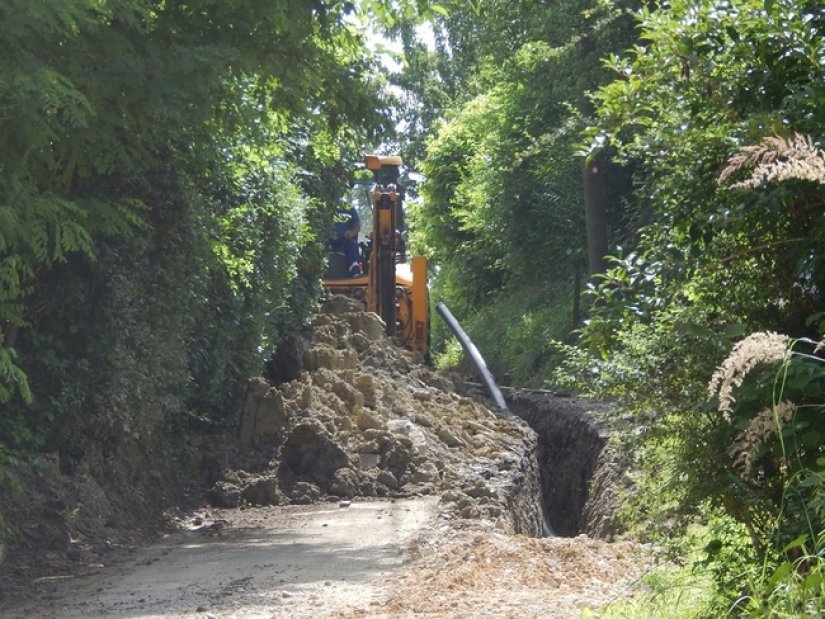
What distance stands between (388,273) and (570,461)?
578cm

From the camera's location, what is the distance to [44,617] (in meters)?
9.27

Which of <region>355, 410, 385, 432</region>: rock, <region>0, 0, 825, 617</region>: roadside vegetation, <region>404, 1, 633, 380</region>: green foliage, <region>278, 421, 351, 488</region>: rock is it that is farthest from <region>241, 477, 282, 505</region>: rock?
<region>404, 1, 633, 380</region>: green foliage

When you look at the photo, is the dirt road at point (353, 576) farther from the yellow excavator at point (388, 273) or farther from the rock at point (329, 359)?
the yellow excavator at point (388, 273)

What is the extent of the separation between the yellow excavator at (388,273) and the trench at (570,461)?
2833 mm

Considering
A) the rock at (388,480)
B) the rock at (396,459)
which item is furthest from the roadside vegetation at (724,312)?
the rock at (396,459)

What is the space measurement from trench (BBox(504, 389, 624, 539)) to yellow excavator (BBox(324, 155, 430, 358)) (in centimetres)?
283

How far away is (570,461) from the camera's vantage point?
2347 centimetres

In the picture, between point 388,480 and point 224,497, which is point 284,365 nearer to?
point 388,480

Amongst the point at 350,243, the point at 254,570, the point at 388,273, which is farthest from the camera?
the point at 350,243

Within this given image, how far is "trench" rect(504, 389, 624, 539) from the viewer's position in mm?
19250

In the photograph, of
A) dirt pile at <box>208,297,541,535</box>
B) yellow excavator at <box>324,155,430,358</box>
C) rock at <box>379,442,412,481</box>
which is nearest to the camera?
dirt pile at <box>208,297,541,535</box>

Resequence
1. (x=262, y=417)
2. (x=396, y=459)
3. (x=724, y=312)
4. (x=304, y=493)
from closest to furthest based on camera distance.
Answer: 1. (x=724, y=312)
2. (x=304, y=493)
3. (x=396, y=459)
4. (x=262, y=417)

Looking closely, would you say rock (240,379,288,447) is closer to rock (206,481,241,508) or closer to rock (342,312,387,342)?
rock (206,481,241,508)

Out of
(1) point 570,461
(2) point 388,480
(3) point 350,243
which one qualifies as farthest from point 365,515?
(3) point 350,243
